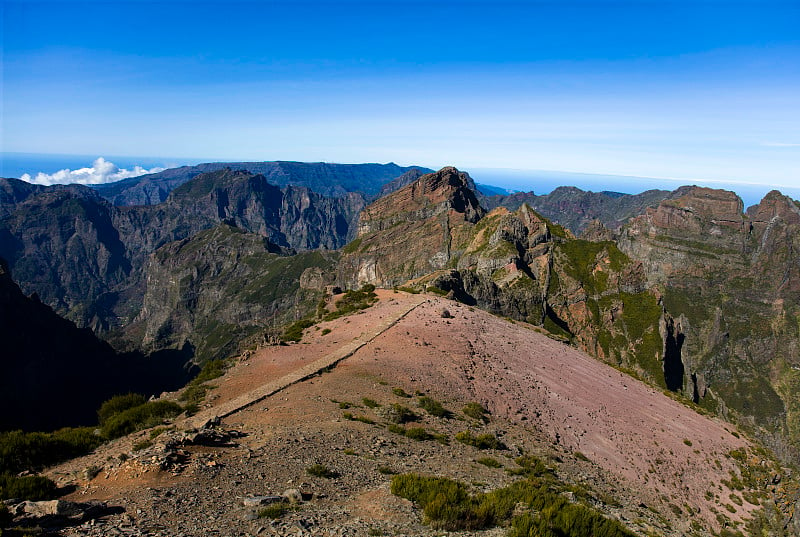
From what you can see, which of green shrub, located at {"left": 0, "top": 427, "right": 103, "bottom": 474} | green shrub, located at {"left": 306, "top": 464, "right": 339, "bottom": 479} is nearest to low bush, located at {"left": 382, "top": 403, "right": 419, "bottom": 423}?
green shrub, located at {"left": 306, "top": 464, "right": 339, "bottom": 479}

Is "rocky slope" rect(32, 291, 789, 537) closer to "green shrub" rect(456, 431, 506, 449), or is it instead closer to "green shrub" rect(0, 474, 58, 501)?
"green shrub" rect(456, 431, 506, 449)

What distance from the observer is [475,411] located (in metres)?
27.6

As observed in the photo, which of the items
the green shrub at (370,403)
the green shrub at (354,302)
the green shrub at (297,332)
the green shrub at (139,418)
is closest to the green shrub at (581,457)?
the green shrub at (370,403)

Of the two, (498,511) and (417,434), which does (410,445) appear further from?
(498,511)

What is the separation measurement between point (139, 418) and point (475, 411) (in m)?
19.1

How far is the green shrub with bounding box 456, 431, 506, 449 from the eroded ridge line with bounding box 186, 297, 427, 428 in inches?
413

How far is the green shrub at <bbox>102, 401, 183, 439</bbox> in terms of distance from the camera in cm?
2029

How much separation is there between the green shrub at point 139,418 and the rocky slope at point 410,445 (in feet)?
4.69

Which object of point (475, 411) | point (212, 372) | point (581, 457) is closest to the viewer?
point (581, 457)

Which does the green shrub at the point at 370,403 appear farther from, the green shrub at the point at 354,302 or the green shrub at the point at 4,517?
the green shrub at the point at 354,302

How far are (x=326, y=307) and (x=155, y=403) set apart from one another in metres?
32.2

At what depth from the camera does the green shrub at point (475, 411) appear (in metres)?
27.2

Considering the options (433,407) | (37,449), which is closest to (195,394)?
(37,449)

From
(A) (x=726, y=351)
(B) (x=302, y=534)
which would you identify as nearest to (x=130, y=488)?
(B) (x=302, y=534)
